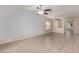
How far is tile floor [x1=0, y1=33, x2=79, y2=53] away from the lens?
122 centimetres

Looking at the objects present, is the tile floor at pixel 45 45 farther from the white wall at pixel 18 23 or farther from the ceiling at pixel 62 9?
the ceiling at pixel 62 9

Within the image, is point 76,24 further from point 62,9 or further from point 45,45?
point 45,45

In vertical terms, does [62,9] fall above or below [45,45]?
above

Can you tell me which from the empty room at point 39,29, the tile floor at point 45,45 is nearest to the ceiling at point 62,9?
the empty room at point 39,29

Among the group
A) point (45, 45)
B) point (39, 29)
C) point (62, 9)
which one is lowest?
point (45, 45)

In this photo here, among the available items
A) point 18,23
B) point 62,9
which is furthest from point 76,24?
point 18,23

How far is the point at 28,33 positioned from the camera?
1.27m

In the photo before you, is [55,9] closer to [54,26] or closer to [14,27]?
[54,26]

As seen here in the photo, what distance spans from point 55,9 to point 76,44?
0.39 metres

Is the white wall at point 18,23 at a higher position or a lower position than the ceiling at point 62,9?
lower

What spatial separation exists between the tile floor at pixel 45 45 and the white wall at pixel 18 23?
7cm

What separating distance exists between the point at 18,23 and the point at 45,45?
34 centimetres

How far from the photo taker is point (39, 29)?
50.7 inches

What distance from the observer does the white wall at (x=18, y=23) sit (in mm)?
1210
